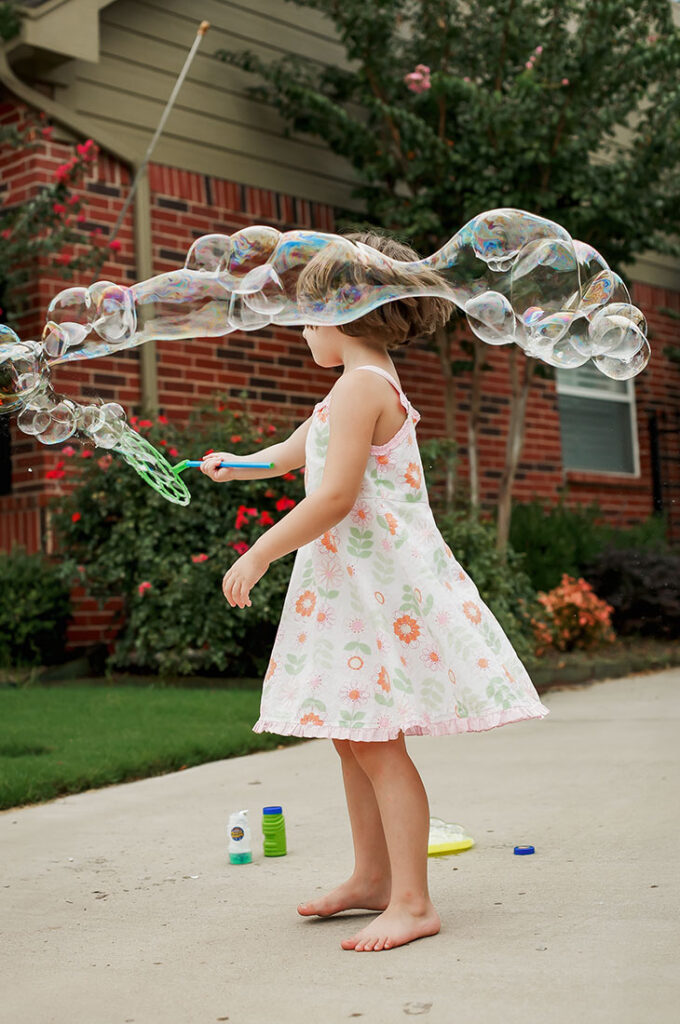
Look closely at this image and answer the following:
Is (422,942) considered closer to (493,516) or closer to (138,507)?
(138,507)

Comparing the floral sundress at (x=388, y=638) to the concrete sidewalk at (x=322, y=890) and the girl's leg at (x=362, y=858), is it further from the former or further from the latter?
the concrete sidewalk at (x=322, y=890)

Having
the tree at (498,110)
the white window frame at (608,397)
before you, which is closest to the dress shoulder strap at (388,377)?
the tree at (498,110)

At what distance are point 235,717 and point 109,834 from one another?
198cm

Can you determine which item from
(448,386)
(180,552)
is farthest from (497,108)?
(180,552)

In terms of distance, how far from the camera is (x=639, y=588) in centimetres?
994

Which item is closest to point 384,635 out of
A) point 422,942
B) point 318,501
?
point 318,501

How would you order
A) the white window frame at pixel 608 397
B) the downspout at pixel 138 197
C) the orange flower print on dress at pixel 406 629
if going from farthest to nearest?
the white window frame at pixel 608 397
the downspout at pixel 138 197
the orange flower print on dress at pixel 406 629

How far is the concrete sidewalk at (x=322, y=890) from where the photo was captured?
2479 millimetres

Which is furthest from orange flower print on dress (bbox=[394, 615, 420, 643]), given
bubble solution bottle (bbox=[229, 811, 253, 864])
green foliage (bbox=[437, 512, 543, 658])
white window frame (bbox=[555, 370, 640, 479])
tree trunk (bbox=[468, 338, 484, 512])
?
white window frame (bbox=[555, 370, 640, 479])

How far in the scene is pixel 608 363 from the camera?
387 cm

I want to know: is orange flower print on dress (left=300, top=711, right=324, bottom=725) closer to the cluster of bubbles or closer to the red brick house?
the cluster of bubbles

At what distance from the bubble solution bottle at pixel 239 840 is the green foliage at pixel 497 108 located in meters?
5.69

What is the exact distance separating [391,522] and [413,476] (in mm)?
148

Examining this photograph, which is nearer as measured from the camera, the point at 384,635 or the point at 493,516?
the point at 384,635
